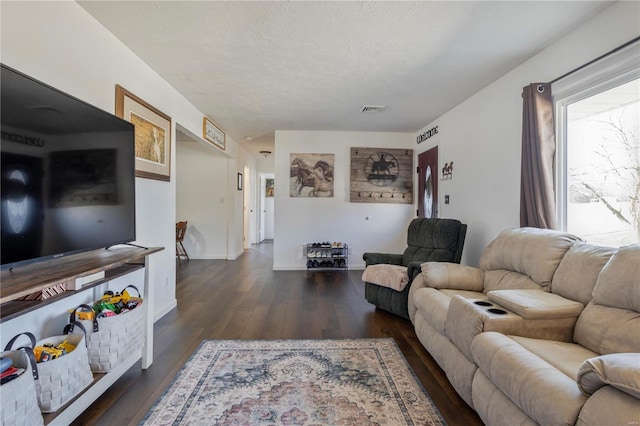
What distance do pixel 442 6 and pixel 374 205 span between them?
3.59m

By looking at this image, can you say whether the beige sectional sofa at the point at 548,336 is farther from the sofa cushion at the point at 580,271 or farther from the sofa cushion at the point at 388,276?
the sofa cushion at the point at 388,276

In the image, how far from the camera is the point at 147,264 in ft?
6.66

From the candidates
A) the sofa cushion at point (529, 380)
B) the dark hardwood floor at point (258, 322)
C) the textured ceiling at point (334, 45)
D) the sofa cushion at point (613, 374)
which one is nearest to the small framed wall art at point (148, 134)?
the textured ceiling at point (334, 45)

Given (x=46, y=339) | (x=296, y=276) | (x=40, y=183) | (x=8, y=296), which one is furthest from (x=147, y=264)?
(x=296, y=276)

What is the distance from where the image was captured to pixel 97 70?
209 cm

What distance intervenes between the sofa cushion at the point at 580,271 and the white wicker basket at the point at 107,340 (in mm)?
2642

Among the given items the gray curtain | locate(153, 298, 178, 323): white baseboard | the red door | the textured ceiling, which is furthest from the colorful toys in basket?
the red door

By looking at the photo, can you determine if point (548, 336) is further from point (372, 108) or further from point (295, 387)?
point (372, 108)

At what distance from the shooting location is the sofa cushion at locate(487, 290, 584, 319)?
155cm

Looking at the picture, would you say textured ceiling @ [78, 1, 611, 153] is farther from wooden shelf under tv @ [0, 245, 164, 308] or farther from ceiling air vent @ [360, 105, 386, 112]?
wooden shelf under tv @ [0, 245, 164, 308]

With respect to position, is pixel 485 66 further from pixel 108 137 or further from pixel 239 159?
pixel 239 159

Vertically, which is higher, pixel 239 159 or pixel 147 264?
pixel 239 159

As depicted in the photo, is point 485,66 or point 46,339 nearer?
point 46,339

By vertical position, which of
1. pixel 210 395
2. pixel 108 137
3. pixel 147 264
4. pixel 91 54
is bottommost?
pixel 210 395
